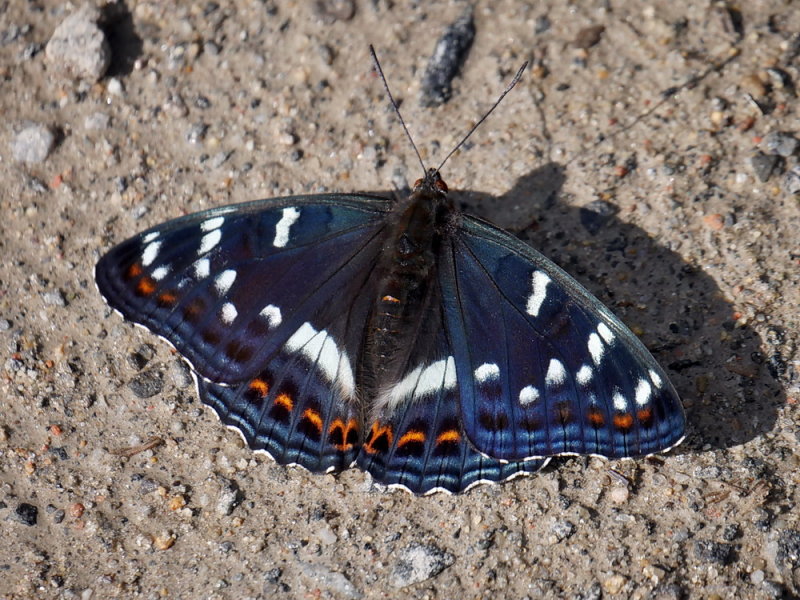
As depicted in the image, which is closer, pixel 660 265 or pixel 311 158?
pixel 660 265

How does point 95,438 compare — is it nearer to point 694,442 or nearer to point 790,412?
point 694,442

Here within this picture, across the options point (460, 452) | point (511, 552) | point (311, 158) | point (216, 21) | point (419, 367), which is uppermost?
point (216, 21)

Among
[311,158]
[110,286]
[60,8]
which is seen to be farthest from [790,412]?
[60,8]

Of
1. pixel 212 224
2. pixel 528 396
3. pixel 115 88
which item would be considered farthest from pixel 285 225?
Answer: pixel 115 88

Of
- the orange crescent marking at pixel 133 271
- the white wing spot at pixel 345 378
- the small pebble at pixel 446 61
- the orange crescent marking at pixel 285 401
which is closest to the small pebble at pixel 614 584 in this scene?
the white wing spot at pixel 345 378

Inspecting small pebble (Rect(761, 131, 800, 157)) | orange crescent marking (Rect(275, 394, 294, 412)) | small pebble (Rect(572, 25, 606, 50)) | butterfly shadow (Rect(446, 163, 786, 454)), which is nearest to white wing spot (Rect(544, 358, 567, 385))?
butterfly shadow (Rect(446, 163, 786, 454))

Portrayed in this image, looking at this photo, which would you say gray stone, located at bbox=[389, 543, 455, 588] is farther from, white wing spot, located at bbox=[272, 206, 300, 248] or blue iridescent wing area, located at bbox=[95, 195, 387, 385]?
white wing spot, located at bbox=[272, 206, 300, 248]
